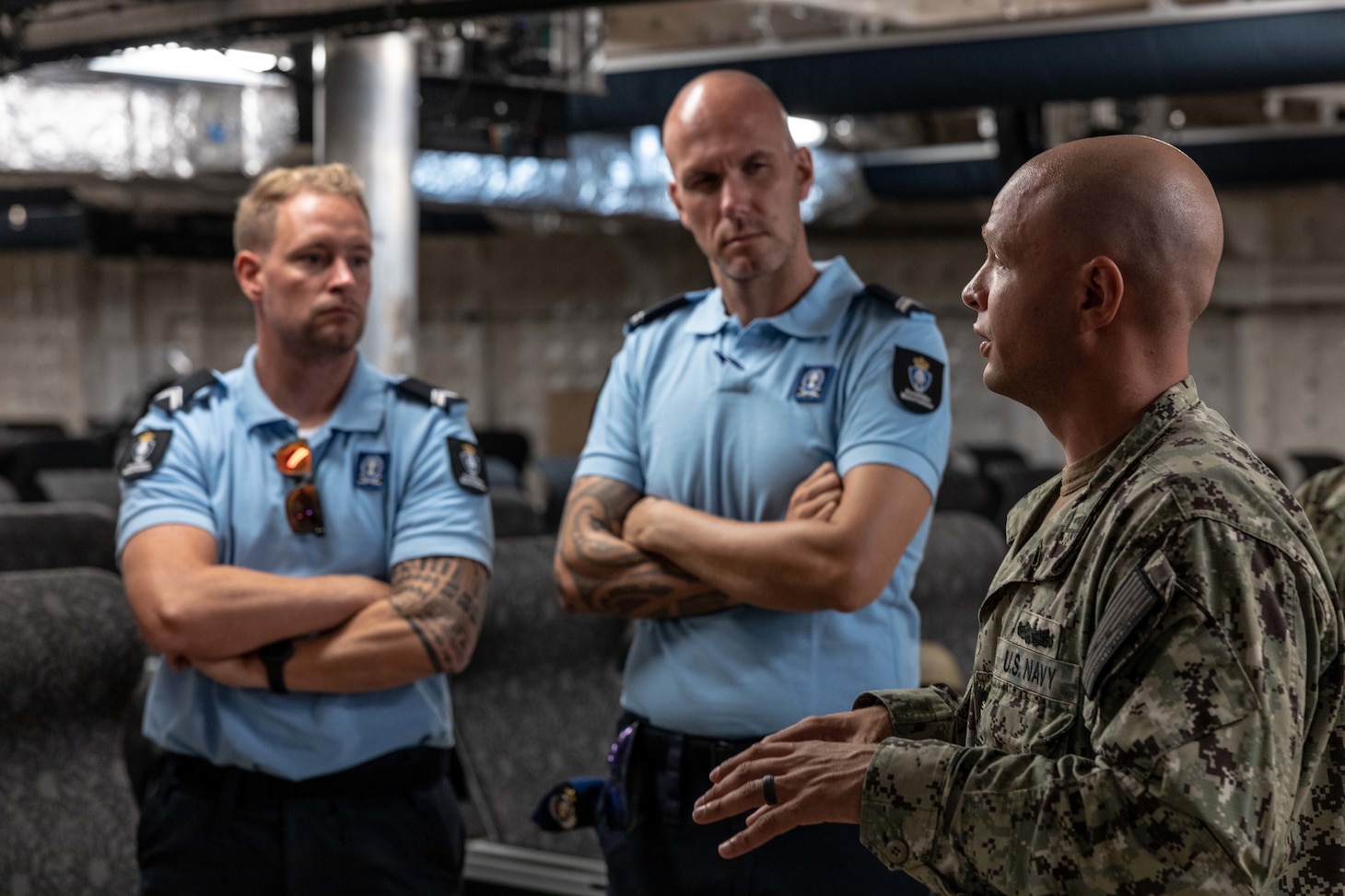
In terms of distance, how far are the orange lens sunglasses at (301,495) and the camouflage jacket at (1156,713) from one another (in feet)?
4.13

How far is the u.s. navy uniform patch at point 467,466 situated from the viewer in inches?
89.6

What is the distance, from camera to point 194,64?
5875 mm

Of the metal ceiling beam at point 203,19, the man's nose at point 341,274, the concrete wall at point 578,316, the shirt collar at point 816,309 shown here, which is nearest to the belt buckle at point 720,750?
the shirt collar at point 816,309

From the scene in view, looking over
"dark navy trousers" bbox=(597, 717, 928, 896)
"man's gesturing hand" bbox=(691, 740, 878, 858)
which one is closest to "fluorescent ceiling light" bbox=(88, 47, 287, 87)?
"dark navy trousers" bbox=(597, 717, 928, 896)

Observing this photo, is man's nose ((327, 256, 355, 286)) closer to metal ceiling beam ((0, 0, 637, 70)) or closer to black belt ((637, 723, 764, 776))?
black belt ((637, 723, 764, 776))

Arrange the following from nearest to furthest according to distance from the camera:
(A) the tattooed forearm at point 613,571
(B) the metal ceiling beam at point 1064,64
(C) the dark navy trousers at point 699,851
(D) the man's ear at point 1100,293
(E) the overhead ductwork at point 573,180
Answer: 1. (D) the man's ear at point 1100,293
2. (C) the dark navy trousers at point 699,851
3. (A) the tattooed forearm at point 613,571
4. (B) the metal ceiling beam at point 1064,64
5. (E) the overhead ductwork at point 573,180

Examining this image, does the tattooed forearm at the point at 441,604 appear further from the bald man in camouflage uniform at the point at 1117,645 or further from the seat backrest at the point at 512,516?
the seat backrest at the point at 512,516

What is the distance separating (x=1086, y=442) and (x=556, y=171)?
8.43 m

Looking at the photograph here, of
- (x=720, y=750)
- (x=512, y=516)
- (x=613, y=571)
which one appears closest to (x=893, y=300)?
(x=613, y=571)

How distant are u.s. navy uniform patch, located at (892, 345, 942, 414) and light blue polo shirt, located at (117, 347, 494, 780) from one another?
2.30ft

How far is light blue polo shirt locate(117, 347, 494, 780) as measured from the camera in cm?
212

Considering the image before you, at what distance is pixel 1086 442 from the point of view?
47.0 inches

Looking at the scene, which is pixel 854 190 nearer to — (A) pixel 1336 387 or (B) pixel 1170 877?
(A) pixel 1336 387

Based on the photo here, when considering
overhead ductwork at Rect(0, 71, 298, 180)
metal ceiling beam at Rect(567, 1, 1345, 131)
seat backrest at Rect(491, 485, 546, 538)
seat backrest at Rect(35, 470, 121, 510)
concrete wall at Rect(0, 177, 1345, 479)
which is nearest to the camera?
seat backrest at Rect(491, 485, 546, 538)
